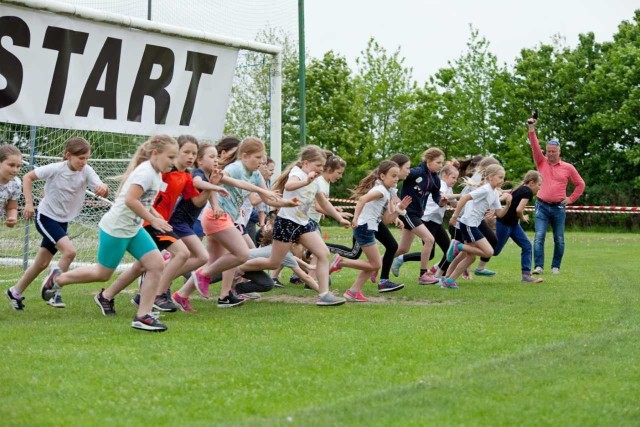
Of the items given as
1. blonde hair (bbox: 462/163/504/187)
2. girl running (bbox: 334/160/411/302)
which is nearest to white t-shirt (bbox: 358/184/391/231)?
girl running (bbox: 334/160/411/302)

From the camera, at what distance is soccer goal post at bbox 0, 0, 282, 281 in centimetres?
1216

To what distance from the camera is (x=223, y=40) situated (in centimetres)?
1421

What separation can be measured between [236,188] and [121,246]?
2.56m

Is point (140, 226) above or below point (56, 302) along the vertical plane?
above

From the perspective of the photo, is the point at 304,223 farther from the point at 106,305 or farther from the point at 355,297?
the point at 106,305

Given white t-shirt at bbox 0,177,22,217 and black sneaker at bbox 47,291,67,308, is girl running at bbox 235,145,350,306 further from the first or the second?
white t-shirt at bbox 0,177,22,217

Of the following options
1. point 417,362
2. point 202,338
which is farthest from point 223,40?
point 417,362

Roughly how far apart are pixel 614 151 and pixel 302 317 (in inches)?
1621

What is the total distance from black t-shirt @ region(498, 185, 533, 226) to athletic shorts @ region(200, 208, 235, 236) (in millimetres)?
5201

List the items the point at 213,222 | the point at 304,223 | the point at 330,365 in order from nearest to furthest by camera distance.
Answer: the point at 330,365 → the point at 213,222 → the point at 304,223

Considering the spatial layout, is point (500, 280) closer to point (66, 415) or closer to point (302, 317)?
point (302, 317)

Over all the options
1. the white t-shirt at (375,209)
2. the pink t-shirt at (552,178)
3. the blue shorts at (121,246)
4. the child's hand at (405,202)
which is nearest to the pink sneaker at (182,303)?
the blue shorts at (121,246)

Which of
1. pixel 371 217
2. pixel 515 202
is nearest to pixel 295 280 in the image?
pixel 371 217

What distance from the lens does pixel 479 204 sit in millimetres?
12820
